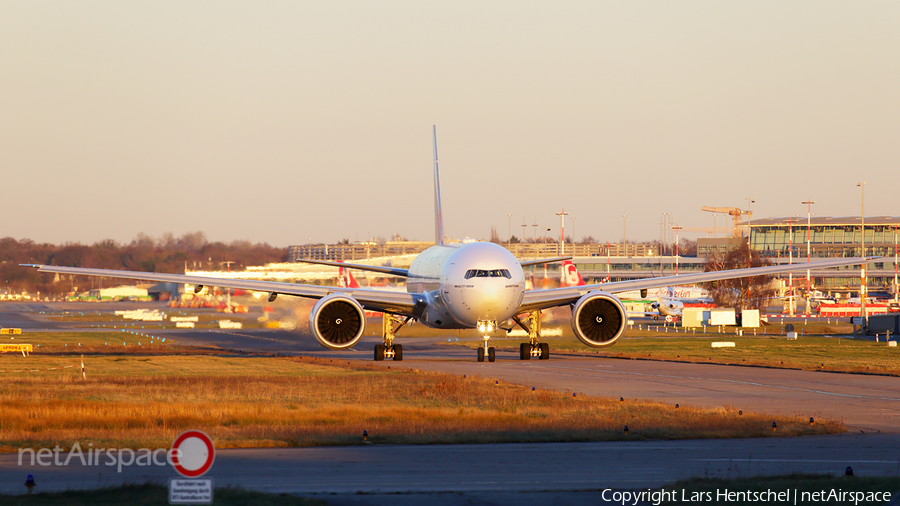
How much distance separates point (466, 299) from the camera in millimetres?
34156

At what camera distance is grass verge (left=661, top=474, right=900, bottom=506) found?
1198 centimetres

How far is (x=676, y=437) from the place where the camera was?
19.6 metres

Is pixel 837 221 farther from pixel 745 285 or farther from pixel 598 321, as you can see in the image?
pixel 598 321

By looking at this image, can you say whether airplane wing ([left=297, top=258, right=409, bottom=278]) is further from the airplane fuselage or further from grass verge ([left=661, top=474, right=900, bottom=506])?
grass verge ([left=661, top=474, right=900, bottom=506])

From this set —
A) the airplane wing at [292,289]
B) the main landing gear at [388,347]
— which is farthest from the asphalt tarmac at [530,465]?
the main landing gear at [388,347]

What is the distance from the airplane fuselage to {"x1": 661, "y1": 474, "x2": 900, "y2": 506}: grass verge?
802 inches

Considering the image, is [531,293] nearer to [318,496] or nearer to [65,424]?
[65,424]

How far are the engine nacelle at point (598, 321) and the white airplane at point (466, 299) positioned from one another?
0.12 ft

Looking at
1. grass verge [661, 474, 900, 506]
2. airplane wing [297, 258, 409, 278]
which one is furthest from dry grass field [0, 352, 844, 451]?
airplane wing [297, 258, 409, 278]

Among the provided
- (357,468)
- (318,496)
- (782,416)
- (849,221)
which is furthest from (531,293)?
(849,221)

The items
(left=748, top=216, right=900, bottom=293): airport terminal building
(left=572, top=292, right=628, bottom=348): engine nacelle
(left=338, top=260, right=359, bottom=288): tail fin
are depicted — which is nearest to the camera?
(left=572, top=292, right=628, bottom=348): engine nacelle

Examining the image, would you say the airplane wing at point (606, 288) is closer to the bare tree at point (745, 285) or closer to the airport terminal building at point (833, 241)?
the bare tree at point (745, 285)

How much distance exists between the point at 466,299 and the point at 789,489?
22.0m

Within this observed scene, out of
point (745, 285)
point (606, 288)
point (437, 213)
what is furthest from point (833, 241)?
point (606, 288)
